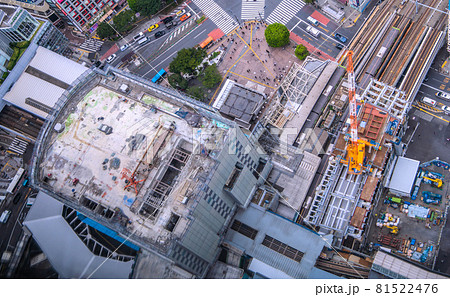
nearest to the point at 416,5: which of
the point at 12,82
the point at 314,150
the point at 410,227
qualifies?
the point at 314,150

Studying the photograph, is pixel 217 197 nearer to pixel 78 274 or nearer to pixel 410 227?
pixel 78 274

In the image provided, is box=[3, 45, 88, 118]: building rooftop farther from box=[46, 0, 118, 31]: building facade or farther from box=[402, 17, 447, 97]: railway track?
box=[402, 17, 447, 97]: railway track

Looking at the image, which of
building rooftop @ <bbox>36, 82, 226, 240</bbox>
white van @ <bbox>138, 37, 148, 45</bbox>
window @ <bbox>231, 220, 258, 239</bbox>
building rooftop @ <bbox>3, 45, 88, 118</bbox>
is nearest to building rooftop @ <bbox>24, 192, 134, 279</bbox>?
building rooftop @ <bbox>36, 82, 226, 240</bbox>

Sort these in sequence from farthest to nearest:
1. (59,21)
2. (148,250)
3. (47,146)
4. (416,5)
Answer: (59,21) → (416,5) → (47,146) → (148,250)

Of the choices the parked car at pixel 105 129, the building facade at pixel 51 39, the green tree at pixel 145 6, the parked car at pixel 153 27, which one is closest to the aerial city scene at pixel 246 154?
the parked car at pixel 105 129

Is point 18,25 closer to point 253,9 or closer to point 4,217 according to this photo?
point 4,217

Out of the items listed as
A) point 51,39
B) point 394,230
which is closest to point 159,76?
point 51,39

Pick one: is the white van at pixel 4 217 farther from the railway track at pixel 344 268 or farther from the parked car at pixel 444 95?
the parked car at pixel 444 95
